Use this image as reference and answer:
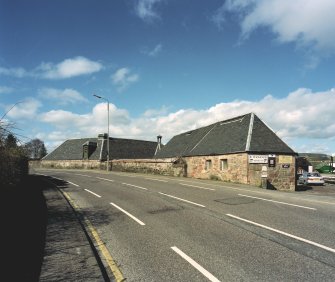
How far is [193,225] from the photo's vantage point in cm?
979

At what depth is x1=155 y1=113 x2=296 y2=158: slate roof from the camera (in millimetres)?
28516

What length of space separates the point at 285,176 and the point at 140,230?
21.8 m

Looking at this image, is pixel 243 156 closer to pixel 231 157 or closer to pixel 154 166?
pixel 231 157

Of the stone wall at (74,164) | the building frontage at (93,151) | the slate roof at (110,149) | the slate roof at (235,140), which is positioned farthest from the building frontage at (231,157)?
the slate roof at (110,149)

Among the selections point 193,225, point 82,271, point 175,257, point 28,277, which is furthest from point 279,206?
point 28,277

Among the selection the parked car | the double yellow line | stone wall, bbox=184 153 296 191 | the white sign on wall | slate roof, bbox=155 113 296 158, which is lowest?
the double yellow line

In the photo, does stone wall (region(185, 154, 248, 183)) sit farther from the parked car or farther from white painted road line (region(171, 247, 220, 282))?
white painted road line (region(171, 247, 220, 282))

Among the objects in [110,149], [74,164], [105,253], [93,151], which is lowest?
[105,253]

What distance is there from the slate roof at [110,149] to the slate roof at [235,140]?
77.4 feet

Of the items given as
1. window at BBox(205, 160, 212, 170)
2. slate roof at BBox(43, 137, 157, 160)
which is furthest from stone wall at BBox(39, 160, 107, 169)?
window at BBox(205, 160, 212, 170)

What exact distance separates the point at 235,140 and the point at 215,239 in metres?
23.3

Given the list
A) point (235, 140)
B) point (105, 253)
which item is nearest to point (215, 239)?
point (105, 253)

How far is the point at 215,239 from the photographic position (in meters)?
8.20

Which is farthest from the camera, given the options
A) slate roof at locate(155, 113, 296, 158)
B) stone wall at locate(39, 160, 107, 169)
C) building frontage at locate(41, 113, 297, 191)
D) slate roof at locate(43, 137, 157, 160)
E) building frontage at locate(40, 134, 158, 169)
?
slate roof at locate(43, 137, 157, 160)
